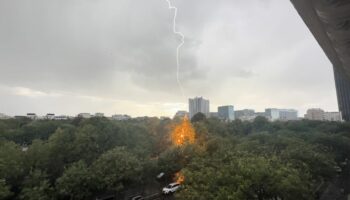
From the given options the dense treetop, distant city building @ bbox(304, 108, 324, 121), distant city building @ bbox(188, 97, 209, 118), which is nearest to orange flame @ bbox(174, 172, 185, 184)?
the dense treetop

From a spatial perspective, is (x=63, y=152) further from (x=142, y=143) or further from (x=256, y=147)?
(x=256, y=147)

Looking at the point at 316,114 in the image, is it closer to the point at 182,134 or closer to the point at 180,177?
the point at 182,134

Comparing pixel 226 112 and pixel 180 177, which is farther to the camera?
pixel 226 112

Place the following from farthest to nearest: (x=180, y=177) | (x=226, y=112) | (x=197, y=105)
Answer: (x=226, y=112) → (x=197, y=105) → (x=180, y=177)

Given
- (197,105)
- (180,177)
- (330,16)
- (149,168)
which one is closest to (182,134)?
(149,168)

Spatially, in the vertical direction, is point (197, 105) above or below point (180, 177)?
above

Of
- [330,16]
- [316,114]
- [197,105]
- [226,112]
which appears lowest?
[330,16]

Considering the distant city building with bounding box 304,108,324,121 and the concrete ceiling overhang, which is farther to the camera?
the distant city building with bounding box 304,108,324,121

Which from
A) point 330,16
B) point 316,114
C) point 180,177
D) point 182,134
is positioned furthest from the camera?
point 316,114

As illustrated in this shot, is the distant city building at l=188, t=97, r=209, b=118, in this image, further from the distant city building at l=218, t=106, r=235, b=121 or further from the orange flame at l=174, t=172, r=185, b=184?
the orange flame at l=174, t=172, r=185, b=184

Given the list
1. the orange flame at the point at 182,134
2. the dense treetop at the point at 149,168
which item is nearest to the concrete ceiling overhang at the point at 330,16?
the dense treetop at the point at 149,168

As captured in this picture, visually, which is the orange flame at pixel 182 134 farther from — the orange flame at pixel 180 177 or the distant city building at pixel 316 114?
the distant city building at pixel 316 114
